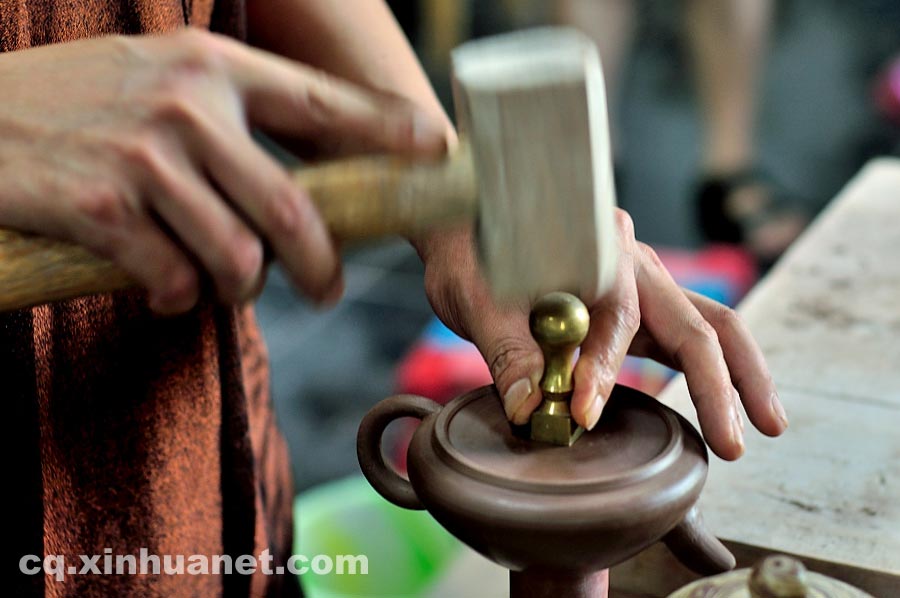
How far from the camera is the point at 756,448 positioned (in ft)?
4.05

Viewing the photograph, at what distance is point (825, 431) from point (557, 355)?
0.61 m

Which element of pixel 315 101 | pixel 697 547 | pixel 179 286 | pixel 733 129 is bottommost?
pixel 733 129

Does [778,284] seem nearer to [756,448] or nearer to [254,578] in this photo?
[756,448]

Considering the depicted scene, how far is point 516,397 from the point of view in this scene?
32.4 inches

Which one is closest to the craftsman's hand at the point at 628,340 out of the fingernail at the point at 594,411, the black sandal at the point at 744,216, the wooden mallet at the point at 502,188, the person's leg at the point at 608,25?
the fingernail at the point at 594,411

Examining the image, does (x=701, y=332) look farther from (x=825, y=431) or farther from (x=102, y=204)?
(x=102, y=204)

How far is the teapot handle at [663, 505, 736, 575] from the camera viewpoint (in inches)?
35.2

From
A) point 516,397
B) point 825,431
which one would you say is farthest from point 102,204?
point 825,431

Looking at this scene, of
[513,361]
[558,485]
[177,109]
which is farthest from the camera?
[513,361]

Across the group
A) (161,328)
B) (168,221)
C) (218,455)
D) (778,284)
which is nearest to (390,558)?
(778,284)

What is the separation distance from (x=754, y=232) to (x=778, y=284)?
1.89m

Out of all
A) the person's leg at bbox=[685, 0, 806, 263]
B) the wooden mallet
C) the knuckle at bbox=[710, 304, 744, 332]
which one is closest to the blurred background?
the person's leg at bbox=[685, 0, 806, 263]

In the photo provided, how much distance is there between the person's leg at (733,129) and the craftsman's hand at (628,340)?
2619 millimetres

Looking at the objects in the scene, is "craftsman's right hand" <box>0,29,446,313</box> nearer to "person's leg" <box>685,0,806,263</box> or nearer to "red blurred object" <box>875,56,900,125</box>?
"person's leg" <box>685,0,806,263</box>
